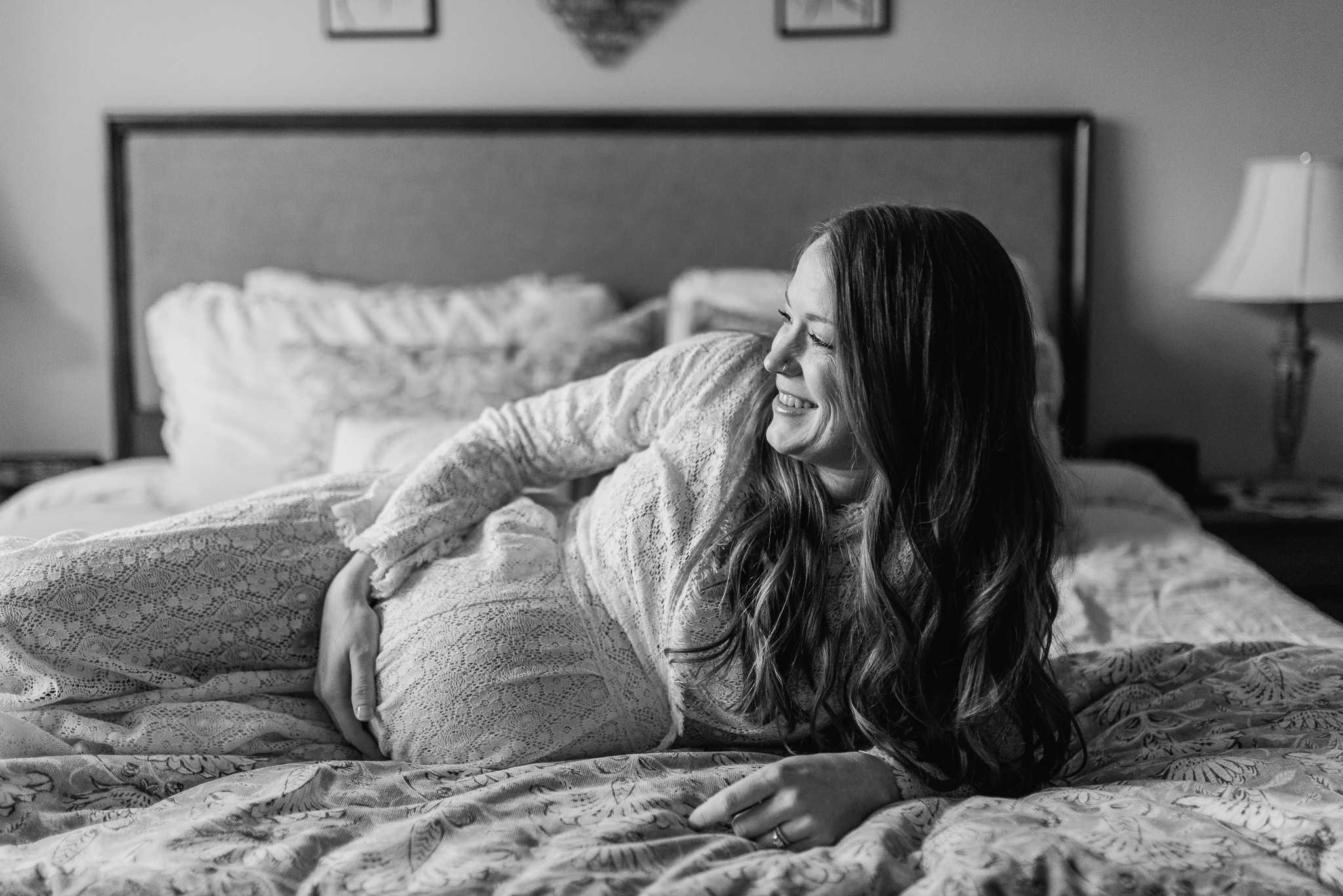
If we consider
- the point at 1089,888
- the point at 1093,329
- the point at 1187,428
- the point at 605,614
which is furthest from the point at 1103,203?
the point at 1089,888

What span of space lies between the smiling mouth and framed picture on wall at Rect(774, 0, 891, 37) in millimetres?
1831

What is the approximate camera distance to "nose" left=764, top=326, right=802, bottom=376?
1.29 metres

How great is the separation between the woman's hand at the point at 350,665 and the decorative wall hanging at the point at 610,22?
6.09 ft

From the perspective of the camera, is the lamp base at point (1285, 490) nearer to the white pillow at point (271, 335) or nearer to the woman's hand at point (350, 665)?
the white pillow at point (271, 335)

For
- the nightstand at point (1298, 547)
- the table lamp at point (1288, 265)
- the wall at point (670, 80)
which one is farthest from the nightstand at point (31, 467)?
the table lamp at point (1288, 265)

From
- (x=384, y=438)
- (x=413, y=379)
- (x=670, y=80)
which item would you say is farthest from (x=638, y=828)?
(x=670, y=80)

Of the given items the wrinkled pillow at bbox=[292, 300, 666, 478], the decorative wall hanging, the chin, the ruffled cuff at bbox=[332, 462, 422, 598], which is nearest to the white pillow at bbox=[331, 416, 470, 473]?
Result: the wrinkled pillow at bbox=[292, 300, 666, 478]

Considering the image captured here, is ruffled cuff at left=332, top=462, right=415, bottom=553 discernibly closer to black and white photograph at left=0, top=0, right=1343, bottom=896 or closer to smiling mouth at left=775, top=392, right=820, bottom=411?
black and white photograph at left=0, top=0, right=1343, bottom=896

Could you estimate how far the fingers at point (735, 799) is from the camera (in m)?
Result: 1.14

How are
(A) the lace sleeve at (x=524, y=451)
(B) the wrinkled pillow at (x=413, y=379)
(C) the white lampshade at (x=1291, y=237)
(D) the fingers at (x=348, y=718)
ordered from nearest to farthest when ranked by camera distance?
(D) the fingers at (x=348, y=718)
(A) the lace sleeve at (x=524, y=451)
(B) the wrinkled pillow at (x=413, y=379)
(C) the white lampshade at (x=1291, y=237)

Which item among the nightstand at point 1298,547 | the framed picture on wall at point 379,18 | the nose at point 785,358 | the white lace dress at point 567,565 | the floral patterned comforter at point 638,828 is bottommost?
the nightstand at point 1298,547

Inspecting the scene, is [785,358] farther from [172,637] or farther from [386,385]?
[386,385]

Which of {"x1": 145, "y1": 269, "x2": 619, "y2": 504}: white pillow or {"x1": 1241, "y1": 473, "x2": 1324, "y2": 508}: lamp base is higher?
{"x1": 145, "y1": 269, "x2": 619, "y2": 504}: white pillow

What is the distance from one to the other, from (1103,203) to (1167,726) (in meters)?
1.94
